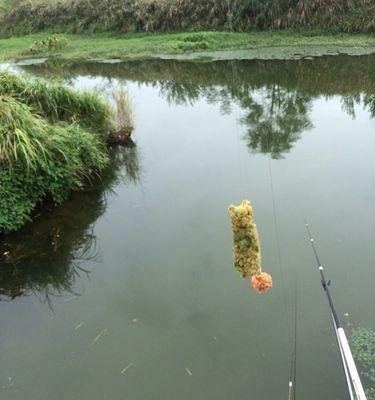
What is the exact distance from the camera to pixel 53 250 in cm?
579

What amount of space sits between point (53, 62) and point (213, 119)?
10689 millimetres

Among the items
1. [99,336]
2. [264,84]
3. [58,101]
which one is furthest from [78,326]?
[264,84]

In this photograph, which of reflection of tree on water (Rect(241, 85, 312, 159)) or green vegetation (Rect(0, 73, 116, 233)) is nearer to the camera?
green vegetation (Rect(0, 73, 116, 233))

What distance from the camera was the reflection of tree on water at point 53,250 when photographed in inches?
207

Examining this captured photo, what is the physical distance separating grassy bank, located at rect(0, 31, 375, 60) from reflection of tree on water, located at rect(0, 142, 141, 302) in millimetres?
11337

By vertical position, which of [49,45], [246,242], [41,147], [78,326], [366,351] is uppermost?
[246,242]

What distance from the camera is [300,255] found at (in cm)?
520

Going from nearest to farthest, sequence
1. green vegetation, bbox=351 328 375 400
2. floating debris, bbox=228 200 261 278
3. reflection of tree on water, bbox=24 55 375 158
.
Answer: floating debris, bbox=228 200 261 278
green vegetation, bbox=351 328 375 400
reflection of tree on water, bbox=24 55 375 158

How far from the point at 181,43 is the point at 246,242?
15.3 metres

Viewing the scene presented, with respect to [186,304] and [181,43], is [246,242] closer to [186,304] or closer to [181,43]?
[186,304]

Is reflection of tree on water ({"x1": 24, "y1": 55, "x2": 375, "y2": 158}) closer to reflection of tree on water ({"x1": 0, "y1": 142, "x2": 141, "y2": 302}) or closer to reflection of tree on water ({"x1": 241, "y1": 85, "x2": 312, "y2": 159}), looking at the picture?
reflection of tree on water ({"x1": 241, "y1": 85, "x2": 312, "y2": 159})

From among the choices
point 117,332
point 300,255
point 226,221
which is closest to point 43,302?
point 117,332

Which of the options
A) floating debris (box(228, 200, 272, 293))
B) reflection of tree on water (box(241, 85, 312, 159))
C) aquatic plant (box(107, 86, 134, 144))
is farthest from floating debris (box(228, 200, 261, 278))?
aquatic plant (box(107, 86, 134, 144))

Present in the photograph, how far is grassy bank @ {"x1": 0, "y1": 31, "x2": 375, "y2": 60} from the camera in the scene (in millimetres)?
15531
